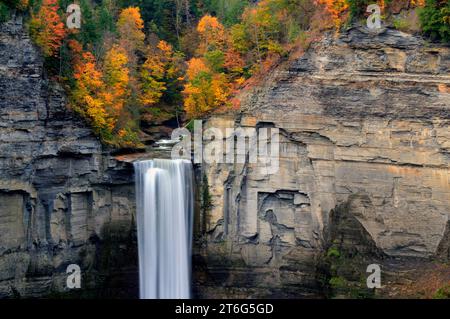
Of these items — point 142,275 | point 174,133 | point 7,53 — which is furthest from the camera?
point 174,133

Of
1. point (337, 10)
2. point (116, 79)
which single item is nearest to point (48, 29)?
point (116, 79)

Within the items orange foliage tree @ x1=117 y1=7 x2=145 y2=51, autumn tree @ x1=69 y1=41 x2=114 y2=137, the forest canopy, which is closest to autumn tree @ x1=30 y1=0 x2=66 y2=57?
the forest canopy

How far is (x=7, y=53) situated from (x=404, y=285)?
2047 cm

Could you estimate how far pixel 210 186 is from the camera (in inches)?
1446

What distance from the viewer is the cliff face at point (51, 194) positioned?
3297 centimetres

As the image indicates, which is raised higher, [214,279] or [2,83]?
[2,83]

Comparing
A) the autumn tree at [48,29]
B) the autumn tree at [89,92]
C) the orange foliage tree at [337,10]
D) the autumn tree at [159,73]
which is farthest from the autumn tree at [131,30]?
the orange foliage tree at [337,10]

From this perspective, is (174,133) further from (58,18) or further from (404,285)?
(404,285)

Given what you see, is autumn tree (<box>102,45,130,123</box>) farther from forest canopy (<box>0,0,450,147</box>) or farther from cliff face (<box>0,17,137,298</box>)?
cliff face (<box>0,17,137,298</box>)

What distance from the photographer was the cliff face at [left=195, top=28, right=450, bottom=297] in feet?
109

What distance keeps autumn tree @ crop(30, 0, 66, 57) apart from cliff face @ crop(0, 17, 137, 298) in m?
0.70

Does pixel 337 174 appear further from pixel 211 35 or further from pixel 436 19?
pixel 211 35

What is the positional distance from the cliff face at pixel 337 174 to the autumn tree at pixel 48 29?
8251 millimetres

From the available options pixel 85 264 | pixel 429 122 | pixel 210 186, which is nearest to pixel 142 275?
pixel 85 264
